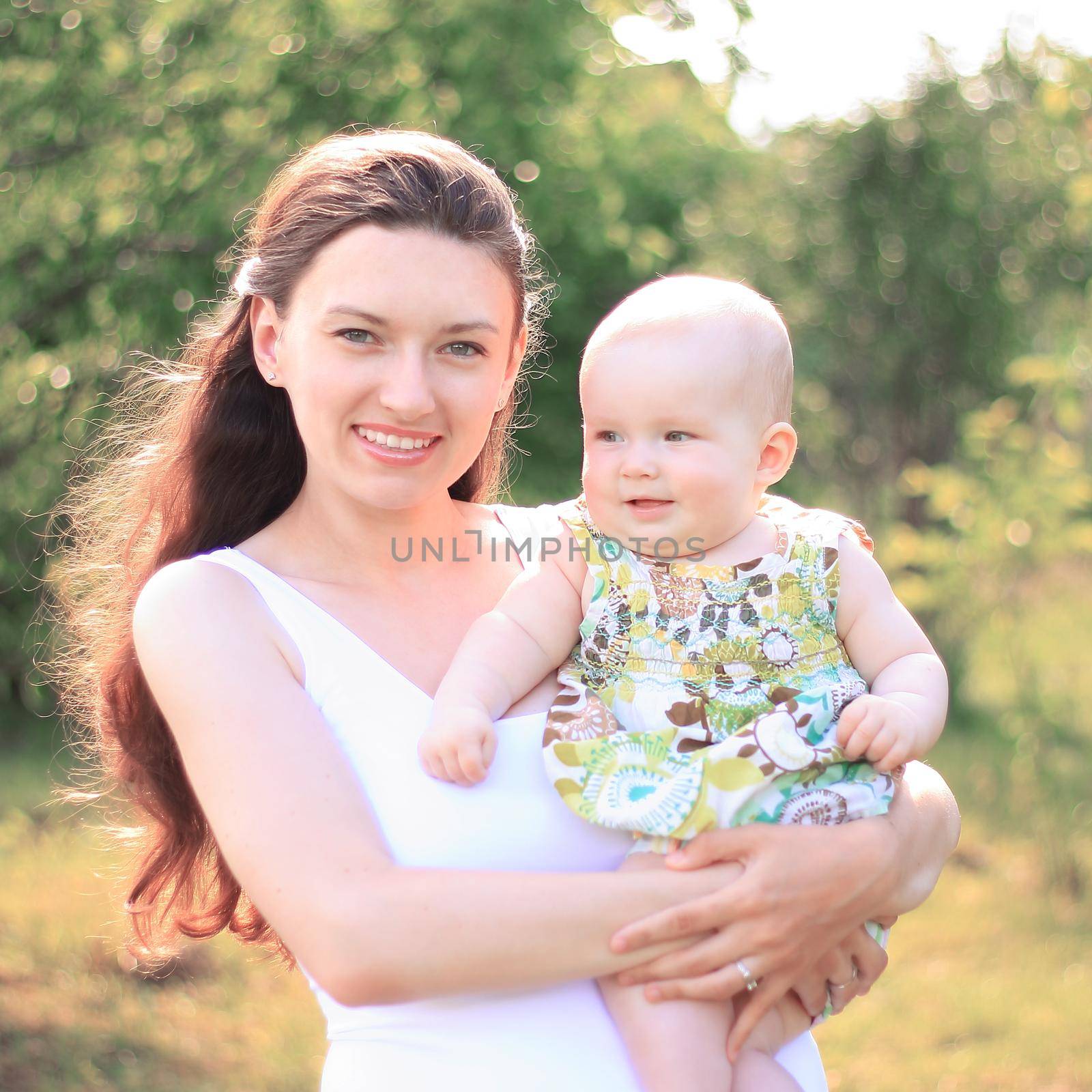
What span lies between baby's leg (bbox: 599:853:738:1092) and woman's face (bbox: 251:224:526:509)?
906mm

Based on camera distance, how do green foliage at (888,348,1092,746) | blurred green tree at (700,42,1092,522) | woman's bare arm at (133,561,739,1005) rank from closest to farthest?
woman's bare arm at (133,561,739,1005) < green foliage at (888,348,1092,746) < blurred green tree at (700,42,1092,522)

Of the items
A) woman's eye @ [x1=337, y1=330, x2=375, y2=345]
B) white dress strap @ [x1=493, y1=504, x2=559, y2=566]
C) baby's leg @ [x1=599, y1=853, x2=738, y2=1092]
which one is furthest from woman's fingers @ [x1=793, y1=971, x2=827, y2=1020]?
woman's eye @ [x1=337, y1=330, x2=375, y2=345]

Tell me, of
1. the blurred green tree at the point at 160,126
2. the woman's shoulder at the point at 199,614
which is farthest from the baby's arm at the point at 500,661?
the blurred green tree at the point at 160,126

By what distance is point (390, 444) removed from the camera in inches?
79.8

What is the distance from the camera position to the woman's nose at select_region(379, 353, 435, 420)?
1.94 metres

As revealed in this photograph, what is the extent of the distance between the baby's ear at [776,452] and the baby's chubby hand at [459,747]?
67 centimetres

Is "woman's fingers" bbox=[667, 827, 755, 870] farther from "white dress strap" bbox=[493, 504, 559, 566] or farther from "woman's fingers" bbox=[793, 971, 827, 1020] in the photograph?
"white dress strap" bbox=[493, 504, 559, 566]

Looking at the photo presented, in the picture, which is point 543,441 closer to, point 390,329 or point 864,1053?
point 864,1053

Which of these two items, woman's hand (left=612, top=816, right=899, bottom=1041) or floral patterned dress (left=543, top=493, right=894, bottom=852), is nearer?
woman's hand (left=612, top=816, right=899, bottom=1041)

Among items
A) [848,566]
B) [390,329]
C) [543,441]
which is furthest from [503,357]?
[543,441]

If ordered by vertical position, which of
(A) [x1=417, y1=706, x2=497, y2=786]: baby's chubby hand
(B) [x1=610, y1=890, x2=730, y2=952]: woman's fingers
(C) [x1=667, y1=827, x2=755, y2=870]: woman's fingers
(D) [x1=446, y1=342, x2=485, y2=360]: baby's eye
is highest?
(D) [x1=446, y1=342, x2=485, y2=360]: baby's eye

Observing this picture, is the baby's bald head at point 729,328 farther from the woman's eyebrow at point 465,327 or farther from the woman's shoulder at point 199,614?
the woman's shoulder at point 199,614

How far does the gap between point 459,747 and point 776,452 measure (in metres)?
0.77

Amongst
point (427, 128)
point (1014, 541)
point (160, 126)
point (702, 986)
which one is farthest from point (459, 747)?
point (1014, 541)
